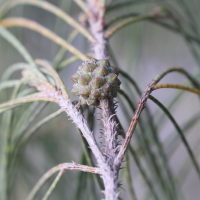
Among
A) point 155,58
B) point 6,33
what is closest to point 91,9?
point 6,33

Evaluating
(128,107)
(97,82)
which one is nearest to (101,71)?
(97,82)

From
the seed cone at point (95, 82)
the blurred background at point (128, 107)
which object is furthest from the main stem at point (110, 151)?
the blurred background at point (128, 107)

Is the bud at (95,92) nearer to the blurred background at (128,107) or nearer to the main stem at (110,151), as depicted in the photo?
the main stem at (110,151)

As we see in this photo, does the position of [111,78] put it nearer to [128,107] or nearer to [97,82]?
[97,82]

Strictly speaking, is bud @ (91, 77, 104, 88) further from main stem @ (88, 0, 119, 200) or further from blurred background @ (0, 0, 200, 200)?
blurred background @ (0, 0, 200, 200)

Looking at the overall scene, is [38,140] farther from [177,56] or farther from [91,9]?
[177,56]

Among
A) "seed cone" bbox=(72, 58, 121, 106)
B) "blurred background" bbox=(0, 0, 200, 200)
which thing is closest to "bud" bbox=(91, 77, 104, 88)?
"seed cone" bbox=(72, 58, 121, 106)
